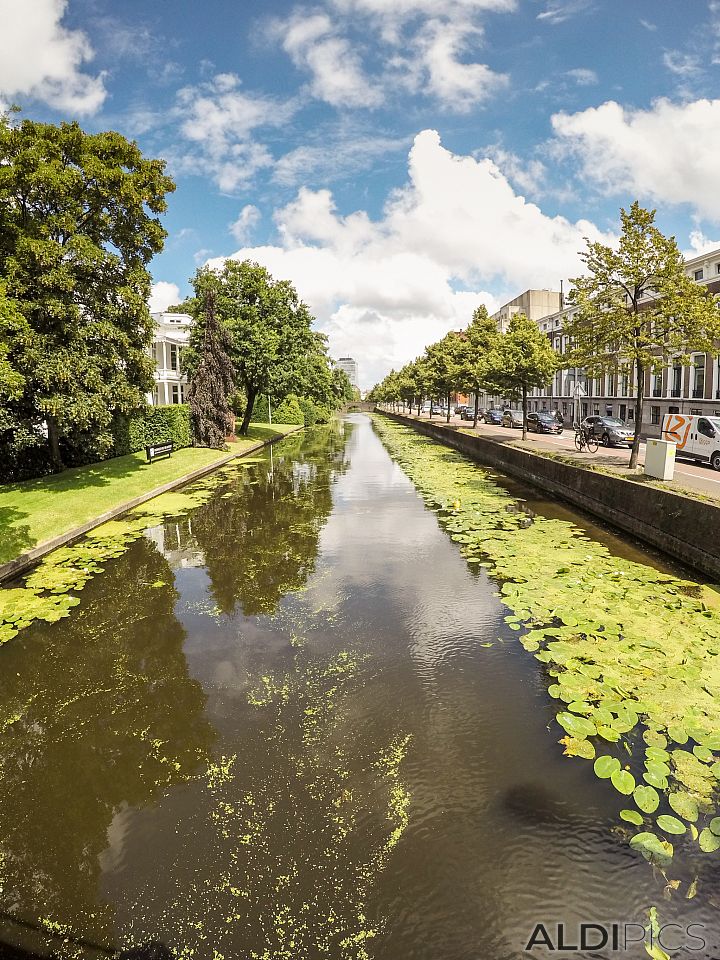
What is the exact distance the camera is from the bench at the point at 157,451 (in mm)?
23484

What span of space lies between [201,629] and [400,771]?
159 inches

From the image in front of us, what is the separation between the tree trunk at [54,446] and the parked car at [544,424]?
117 ft

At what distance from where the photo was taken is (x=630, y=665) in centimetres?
647

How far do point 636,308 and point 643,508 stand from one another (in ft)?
33.2

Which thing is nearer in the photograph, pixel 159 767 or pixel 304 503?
pixel 159 767

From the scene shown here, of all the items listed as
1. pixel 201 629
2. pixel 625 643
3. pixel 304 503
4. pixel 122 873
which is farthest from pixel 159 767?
pixel 304 503

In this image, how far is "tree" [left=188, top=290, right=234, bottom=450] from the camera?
3130cm

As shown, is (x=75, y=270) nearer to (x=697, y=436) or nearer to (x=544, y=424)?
(x=697, y=436)

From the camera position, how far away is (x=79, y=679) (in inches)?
247

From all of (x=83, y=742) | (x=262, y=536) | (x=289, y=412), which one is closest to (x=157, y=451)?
(x=262, y=536)

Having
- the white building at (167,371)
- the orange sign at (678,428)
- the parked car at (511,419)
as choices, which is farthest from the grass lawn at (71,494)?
the parked car at (511,419)

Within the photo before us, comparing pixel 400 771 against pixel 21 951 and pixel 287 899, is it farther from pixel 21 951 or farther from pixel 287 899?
pixel 21 951

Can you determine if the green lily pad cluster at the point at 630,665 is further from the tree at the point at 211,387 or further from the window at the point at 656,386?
the window at the point at 656,386

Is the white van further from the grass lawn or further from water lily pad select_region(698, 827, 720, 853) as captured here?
the grass lawn
